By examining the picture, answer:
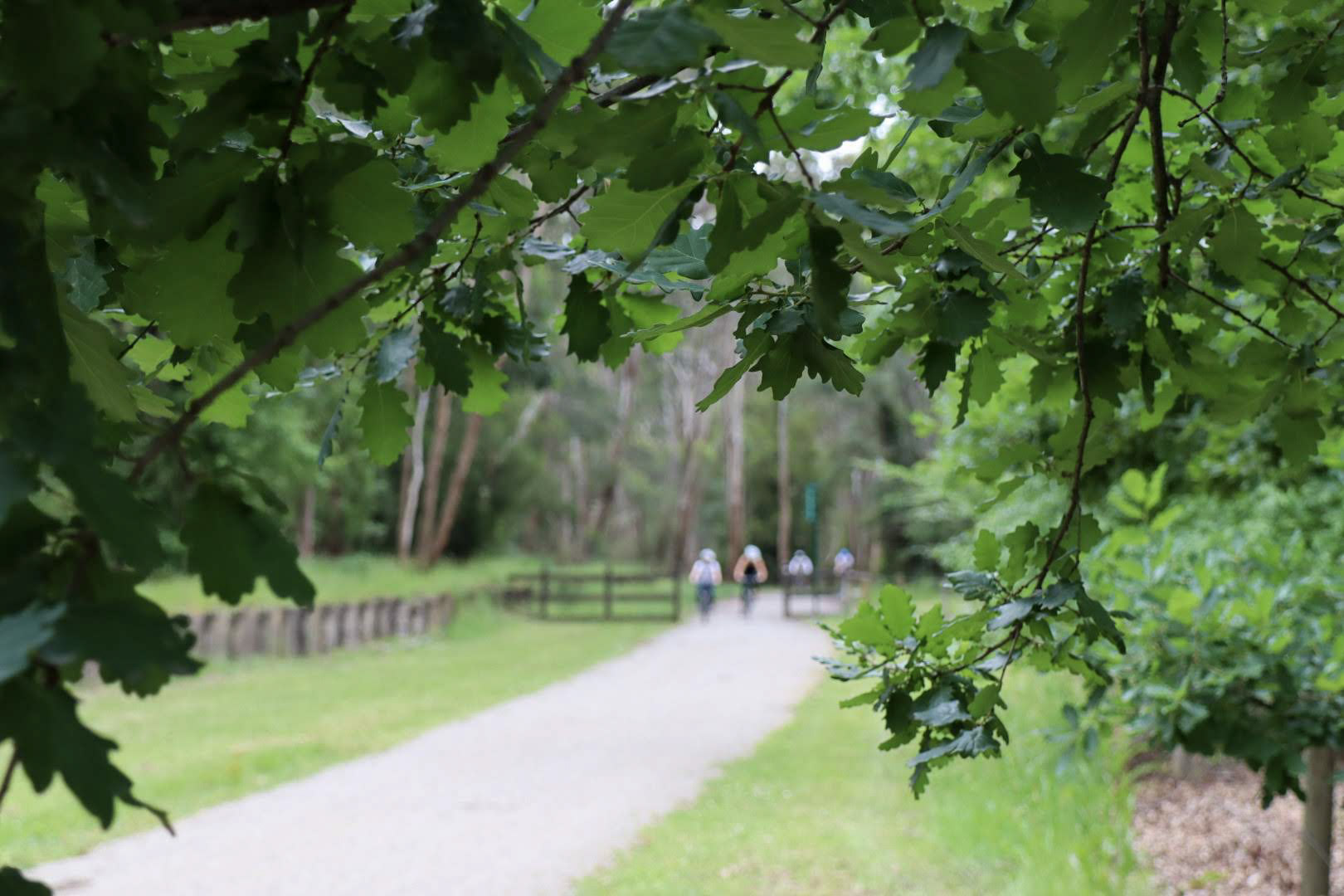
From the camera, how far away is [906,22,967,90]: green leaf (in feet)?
3.48

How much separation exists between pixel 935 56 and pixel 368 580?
68.9 feet

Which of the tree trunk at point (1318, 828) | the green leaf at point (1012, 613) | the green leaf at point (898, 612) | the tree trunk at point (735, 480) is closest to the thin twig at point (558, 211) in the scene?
the green leaf at point (898, 612)

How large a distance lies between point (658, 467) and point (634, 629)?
2901cm

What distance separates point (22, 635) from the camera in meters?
0.72

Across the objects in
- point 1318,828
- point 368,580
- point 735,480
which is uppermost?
point 735,480

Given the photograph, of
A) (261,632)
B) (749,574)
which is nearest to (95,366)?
(261,632)

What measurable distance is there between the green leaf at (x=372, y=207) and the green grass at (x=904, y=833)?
4.32 metres

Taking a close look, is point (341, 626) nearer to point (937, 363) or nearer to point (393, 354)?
point (393, 354)

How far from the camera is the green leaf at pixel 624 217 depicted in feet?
4.41

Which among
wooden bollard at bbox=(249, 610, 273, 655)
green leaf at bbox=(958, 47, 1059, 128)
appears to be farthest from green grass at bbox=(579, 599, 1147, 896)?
wooden bollard at bbox=(249, 610, 273, 655)

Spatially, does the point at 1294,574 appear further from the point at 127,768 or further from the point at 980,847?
the point at 127,768

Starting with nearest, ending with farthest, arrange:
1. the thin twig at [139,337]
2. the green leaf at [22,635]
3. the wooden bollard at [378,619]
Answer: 1. the green leaf at [22,635]
2. the thin twig at [139,337]
3. the wooden bollard at [378,619]

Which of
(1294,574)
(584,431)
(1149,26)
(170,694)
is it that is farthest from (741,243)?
(584,431)

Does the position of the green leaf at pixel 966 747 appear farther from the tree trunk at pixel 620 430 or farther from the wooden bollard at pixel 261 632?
the tree trunk at pixel 620 430
